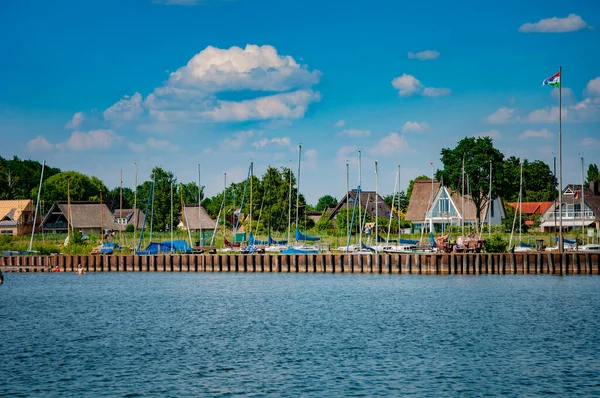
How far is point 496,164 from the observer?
128875 mm

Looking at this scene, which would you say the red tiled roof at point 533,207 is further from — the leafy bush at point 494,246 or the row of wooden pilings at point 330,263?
the row of wooden pilings at point 330,263

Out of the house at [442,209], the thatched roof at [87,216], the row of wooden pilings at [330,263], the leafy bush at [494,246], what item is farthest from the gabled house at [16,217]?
the leafy bush at [494,246]

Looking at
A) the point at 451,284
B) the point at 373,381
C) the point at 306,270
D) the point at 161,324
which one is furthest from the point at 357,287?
the point at 373,381

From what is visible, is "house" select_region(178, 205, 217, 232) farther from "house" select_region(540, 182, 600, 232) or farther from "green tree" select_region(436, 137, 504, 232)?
"house" select_region(540, 182, 600, 232)

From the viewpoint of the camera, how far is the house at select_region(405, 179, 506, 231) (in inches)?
5271

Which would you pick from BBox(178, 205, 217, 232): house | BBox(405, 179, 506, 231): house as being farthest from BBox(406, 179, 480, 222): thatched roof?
BBox(178, 205, 217, 232): house

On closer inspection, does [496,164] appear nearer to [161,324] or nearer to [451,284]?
[451,284]

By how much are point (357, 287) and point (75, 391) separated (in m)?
39.4

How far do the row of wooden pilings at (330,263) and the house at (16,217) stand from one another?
56.1m

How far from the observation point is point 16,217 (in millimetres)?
153750

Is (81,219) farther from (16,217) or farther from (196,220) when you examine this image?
(196,220)

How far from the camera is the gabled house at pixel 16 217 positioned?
15188 cm

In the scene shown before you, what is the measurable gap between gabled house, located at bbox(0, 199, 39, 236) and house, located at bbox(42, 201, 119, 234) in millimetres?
5147

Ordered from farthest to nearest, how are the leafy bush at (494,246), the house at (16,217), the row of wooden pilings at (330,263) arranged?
the house at (16,217) < the leafy bush at (494,246) < the row of wooden pilings at (330,263)
